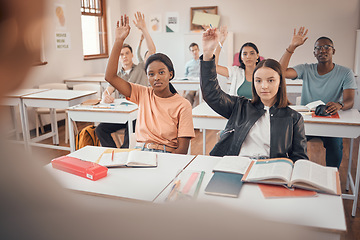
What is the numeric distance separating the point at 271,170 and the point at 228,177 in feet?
0.63

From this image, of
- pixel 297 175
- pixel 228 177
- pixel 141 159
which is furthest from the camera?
pixel 141 159

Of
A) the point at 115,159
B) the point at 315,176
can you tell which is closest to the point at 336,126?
the point at 315,176

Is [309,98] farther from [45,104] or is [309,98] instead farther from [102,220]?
[102,220]

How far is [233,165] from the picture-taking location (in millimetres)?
1604

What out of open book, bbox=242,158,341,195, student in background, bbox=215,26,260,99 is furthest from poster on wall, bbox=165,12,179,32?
open book, bbox=242,158,341,195

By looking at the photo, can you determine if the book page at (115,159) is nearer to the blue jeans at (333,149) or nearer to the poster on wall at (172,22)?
the blue jeans at (333,149)

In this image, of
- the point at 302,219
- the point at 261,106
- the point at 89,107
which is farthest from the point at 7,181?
the point at 89,107

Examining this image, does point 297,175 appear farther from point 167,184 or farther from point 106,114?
point 106,114

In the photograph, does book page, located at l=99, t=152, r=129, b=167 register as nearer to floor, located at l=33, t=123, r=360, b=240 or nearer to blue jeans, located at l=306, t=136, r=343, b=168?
floor, located at l=33, t=123, r=360, b=240

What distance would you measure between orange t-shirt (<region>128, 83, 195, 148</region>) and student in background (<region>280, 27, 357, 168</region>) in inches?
49.4

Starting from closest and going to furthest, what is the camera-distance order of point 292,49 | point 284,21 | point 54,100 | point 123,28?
→ 1. point 123,28
2. point 292,49
3. point 54,100
4. point 284,21

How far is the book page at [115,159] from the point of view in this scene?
1.69 meters

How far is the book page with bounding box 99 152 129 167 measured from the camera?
5.53ft

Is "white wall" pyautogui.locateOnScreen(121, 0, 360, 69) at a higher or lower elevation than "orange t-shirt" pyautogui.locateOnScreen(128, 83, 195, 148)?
higher
